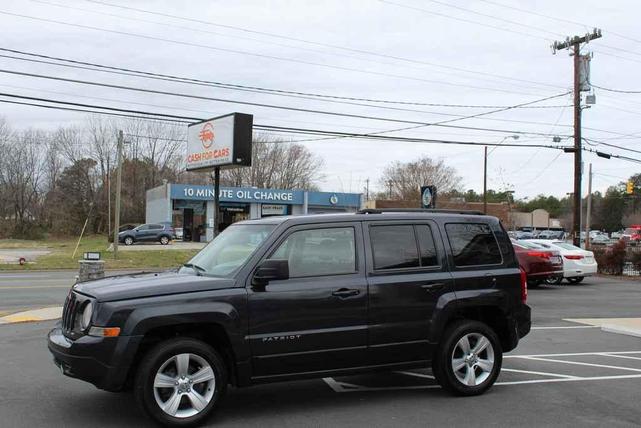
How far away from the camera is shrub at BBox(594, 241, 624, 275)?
25203mm

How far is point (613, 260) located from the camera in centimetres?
2533

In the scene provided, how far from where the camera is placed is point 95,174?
78.7 meters

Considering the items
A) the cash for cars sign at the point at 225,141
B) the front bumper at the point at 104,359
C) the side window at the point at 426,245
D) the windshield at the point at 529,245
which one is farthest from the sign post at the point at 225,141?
the front bumper at the point at 104,359

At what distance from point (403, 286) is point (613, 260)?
22649 mm

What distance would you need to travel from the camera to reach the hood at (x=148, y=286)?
16.6 ft

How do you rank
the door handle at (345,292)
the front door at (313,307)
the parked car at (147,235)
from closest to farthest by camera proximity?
the front door at (313,307) → the door handle at (345,292) → the parked car at (147,235)

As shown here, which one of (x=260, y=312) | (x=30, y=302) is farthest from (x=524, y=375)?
(x=30, y=302)

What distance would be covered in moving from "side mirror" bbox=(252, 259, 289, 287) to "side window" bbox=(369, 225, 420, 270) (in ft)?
3.42

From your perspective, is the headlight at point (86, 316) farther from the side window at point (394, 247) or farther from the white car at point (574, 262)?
the white car at point (574, 262)

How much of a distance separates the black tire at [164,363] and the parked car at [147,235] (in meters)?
41.6

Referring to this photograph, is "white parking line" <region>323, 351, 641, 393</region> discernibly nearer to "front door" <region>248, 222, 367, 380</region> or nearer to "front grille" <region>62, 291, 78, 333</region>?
"front door" <region>248, 222, 367, 380</region>

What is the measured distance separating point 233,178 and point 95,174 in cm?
1788

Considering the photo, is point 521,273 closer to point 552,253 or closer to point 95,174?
point 552,253

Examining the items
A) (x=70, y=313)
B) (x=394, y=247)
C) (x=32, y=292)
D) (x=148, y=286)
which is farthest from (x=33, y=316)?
(x=394, y=247)
